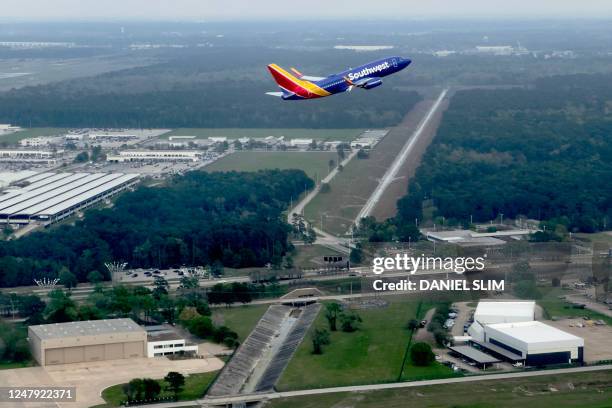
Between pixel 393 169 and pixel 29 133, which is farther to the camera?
pixel 29 133

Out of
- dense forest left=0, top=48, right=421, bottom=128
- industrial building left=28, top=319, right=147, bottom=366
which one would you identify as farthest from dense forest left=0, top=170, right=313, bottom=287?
dense forest left=0, top=48, right=421, bottom=128

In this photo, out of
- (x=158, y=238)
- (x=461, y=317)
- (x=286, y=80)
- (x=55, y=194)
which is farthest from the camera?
(x=55, y=194)

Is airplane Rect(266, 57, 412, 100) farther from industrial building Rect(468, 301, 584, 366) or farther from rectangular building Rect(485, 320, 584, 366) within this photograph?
industrial building Rect(468, 301, 584, 366)

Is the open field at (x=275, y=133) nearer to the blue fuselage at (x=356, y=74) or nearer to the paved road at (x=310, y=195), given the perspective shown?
the paved road at (x=310, y=195)

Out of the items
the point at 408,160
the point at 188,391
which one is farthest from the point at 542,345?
the point at 408,160

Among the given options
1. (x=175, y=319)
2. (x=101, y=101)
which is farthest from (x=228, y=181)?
(x=101, y=101)

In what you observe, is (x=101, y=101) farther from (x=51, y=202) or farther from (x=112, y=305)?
(x=112, y=305)

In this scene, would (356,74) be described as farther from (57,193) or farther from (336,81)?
(57,193)
